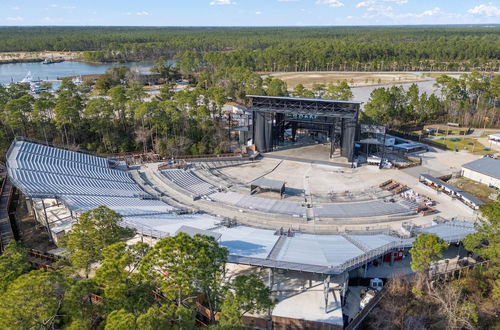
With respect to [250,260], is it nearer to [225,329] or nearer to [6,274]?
[225,329]

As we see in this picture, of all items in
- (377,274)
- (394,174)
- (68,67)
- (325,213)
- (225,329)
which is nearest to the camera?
(225,329)

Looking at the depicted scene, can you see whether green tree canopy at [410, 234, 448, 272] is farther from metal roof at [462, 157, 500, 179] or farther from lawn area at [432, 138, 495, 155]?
lawn area at [432, 138, 495, 155]

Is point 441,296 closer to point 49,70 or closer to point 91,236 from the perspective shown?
point 91,236

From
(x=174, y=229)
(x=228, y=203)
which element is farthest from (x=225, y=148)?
(x=174, y=229)

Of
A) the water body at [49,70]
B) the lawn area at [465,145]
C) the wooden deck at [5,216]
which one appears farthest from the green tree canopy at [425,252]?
the water body at [49,70]

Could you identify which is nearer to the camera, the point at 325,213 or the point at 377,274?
the point at 377,274

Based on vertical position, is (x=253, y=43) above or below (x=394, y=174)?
above
